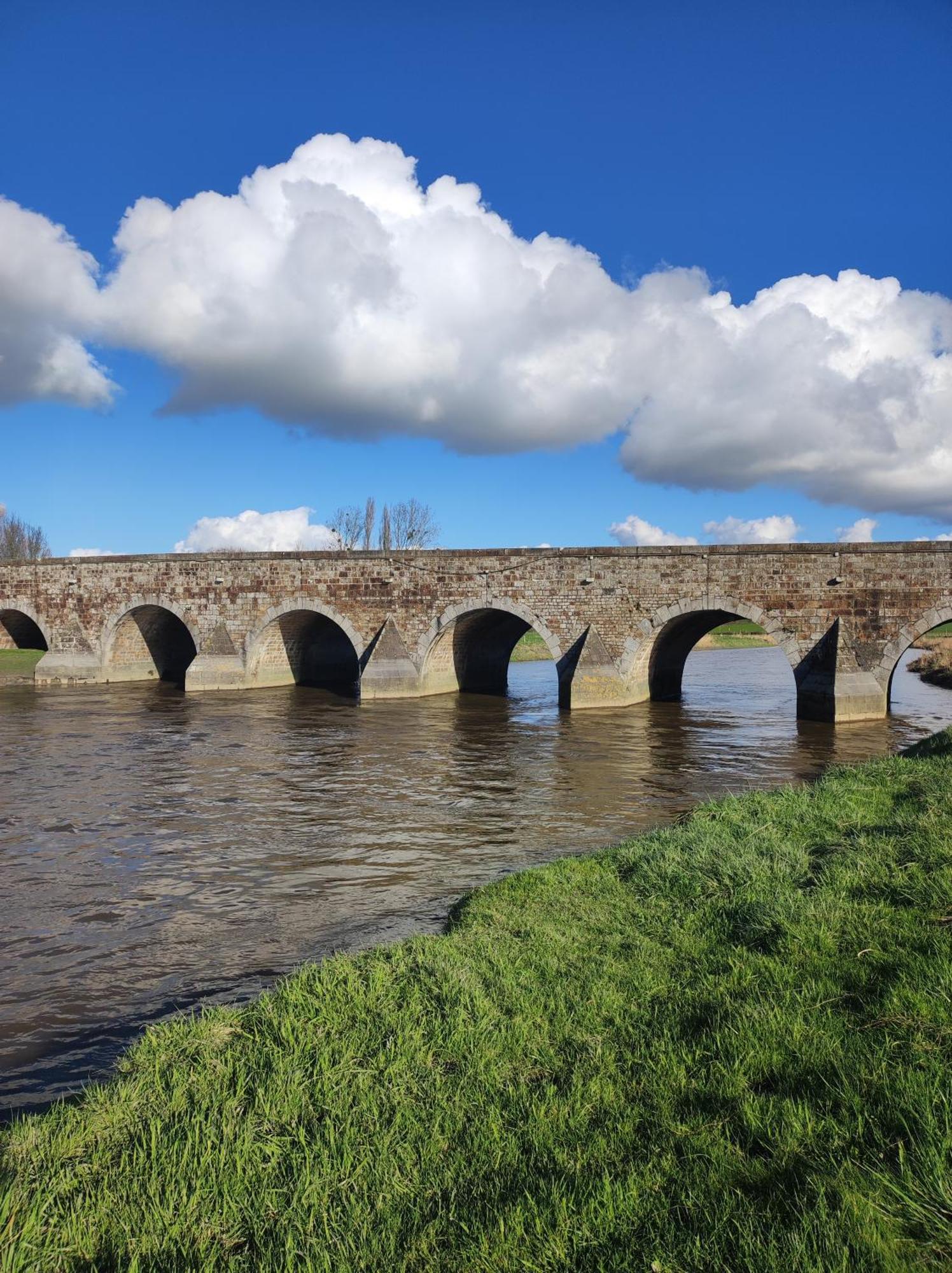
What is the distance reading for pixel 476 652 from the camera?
3139cm

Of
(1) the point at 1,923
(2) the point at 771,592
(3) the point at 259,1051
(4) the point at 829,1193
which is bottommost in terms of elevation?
(1) the point at 1,923

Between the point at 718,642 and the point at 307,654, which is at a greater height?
the point at 718,642

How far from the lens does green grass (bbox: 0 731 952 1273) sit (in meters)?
2.87

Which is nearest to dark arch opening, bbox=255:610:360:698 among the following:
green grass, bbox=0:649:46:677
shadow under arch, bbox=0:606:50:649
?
green grass, bbox=0:649:46:677

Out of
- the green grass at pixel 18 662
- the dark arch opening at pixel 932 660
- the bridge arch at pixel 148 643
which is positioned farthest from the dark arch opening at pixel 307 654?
the dark arch opening at pixel 932 660

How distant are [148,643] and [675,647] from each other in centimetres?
2187

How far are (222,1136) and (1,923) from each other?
6.06 meters

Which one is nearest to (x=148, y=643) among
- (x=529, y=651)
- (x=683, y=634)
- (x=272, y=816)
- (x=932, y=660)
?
(x=683, y=634)

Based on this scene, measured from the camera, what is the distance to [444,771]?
54.3 ft

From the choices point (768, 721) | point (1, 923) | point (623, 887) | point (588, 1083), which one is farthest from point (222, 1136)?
point (768, 721)

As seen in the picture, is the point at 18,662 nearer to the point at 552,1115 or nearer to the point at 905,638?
the point at 905,638

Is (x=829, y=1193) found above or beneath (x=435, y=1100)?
above

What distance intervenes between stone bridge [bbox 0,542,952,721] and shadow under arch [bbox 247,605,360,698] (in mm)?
81

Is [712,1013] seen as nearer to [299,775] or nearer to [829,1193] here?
[829,1193]
